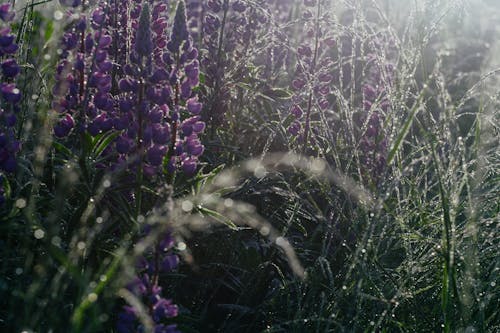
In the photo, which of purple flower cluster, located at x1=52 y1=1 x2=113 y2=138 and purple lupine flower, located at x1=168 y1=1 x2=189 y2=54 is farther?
purple flower cluster, located at x1=52 y1=1 x2=113 y2=138

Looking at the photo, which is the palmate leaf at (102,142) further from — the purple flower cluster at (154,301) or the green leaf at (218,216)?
the purple flower cluster at (154,301)

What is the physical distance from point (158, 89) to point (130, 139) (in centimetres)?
17

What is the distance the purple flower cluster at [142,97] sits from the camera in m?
1.98

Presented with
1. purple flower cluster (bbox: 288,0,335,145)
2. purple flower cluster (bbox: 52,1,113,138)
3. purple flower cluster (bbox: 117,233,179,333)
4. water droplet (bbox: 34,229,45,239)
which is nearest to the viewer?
purple flower cluster (bbox: 117,233,179,333)

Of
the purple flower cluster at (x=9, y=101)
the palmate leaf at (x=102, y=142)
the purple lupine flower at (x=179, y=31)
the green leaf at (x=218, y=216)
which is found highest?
the purple lupine flower at (x=179, y=31)

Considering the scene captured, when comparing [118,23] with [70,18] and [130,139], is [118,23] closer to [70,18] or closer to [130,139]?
[70,18]

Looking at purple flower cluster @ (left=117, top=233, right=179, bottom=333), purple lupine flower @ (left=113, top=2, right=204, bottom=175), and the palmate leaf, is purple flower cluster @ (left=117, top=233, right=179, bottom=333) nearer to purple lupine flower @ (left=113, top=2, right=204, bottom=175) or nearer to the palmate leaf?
purple lupine flower @ (left=113, top=2, right=204, bottom=175)

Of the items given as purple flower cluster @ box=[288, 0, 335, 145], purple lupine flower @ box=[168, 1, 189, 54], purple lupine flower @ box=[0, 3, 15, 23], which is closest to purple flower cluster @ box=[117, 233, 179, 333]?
purple lupine flower @ box=[168, 1, 189, 54]

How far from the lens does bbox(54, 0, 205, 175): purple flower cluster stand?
1.98 metres

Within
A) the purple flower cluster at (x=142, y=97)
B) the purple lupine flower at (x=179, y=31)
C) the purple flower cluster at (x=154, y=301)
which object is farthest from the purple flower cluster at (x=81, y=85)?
the purple flower cluster at (x=154, y=301)

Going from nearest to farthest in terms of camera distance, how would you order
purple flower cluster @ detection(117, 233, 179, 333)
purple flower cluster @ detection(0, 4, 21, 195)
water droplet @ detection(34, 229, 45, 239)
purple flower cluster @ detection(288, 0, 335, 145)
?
purple flower cluster @ detection(117, 233, 179, 333) < water droplet @ detection(34, 229, 45, 239) < purple flower cluster @ detection(0, 4, 21, 195) < purple flower cluster @ detection(288, 0, 335, 145)

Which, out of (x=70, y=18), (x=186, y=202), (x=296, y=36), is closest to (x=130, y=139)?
(x=186, y=202)

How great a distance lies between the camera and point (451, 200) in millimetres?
2008

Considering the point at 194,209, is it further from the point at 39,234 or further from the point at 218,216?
the point at 39,234
